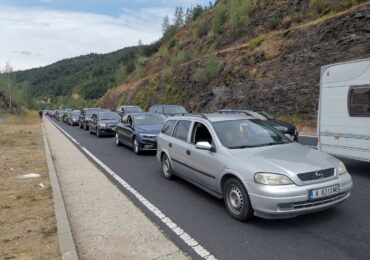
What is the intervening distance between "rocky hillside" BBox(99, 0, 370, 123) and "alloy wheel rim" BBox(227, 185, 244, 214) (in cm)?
1726

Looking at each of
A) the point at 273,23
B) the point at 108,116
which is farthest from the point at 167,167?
the point at 273,23

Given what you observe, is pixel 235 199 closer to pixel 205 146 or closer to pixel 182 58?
pixel 205 146

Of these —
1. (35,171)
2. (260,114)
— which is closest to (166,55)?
(260,114)

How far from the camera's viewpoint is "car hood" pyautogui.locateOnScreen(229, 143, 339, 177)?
17.9 feet

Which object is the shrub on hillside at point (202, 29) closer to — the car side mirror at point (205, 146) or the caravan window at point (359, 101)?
the caravan window at point (359, 101)

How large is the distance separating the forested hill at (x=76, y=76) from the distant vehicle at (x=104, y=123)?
94.3m

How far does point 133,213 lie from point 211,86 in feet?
92.3

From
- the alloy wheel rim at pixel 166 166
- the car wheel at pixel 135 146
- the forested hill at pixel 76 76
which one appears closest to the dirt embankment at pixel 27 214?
the alloy wheel rim at pixel 166 166

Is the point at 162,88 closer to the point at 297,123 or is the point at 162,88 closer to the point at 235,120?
the point at 297,123

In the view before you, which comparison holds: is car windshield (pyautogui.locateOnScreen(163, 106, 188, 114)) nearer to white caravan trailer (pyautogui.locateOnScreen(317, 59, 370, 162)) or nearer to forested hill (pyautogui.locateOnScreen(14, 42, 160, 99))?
white caravan trailer (pyautogui.locateOnScreen(317, 59, 370, 162))

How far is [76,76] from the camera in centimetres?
14938

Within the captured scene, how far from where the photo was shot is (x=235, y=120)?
7.36m

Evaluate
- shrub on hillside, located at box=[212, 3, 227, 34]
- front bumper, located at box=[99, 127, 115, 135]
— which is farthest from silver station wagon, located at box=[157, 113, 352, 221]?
shrub on hillside, located at box=[212, 3, 227, 34]

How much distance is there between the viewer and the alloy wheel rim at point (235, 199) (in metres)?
5.82
